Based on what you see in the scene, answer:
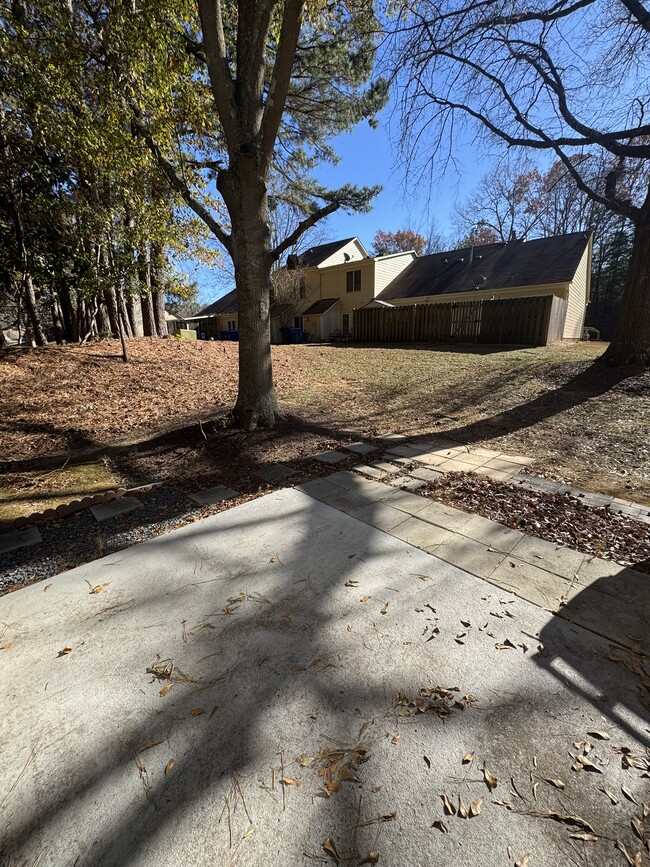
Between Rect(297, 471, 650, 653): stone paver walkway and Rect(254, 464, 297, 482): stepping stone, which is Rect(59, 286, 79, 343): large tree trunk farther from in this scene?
Rect(297, 471, 650, 653): stone paver walkway

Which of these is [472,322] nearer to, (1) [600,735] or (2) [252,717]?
(1) [600,735]

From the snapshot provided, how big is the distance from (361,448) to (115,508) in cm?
265

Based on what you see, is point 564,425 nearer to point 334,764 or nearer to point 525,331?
point 334,764

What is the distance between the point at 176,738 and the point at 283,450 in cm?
316

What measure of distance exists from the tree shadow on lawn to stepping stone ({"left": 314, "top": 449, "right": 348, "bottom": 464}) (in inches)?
72.5

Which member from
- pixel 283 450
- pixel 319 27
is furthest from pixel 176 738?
pixel 319 27

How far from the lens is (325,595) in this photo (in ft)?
6.68

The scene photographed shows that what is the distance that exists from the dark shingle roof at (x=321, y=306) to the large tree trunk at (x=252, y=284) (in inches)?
758

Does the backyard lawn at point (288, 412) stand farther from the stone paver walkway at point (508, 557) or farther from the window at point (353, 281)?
the window at point (353, 281)

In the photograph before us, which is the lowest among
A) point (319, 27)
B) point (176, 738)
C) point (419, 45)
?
A: point (176, 738)

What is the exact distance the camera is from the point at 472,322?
13727 millimetres

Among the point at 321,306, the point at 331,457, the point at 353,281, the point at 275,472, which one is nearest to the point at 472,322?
the point at 353,281

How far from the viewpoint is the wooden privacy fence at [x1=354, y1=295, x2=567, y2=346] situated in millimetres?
12367

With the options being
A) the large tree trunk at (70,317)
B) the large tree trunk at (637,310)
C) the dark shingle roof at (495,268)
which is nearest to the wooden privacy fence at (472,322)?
the dark shingle roof at (495,268)
